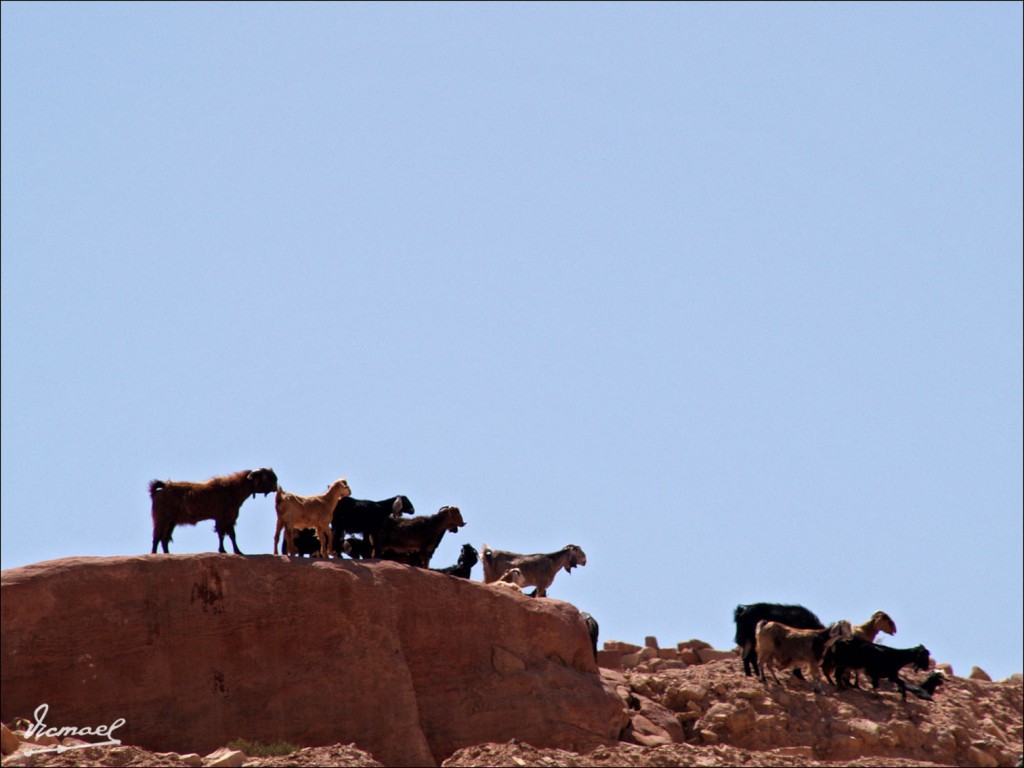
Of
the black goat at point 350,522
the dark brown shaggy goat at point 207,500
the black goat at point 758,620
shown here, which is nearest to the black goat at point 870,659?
the black goat at point 758,620

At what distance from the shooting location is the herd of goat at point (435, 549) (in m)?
21.0

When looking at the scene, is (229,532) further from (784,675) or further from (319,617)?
(784,675)

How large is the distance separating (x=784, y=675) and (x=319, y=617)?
28.3ft

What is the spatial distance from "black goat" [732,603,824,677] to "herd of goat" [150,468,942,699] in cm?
2

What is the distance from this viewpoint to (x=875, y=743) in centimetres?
2322

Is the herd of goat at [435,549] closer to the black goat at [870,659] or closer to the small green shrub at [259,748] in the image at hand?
the black goat at [870,659]

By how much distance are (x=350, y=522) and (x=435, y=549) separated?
146 cm

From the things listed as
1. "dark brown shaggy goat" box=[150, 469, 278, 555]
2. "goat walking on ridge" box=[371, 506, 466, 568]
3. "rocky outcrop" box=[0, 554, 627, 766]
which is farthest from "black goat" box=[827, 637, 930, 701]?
"dark brown shaggy goat" box=[150, 469, 278, 555]

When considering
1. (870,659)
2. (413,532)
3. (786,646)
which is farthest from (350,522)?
(870,659)

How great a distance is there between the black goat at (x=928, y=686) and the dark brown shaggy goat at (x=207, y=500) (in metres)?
11.1

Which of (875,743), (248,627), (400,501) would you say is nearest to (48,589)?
(248,627)

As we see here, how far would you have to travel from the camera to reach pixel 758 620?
26.1 meters

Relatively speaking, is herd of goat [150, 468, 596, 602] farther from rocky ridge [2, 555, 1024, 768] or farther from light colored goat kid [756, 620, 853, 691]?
light colored goat kid [756, 620, 853, 691]

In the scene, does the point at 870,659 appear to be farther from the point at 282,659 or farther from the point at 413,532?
the point at 282,659
